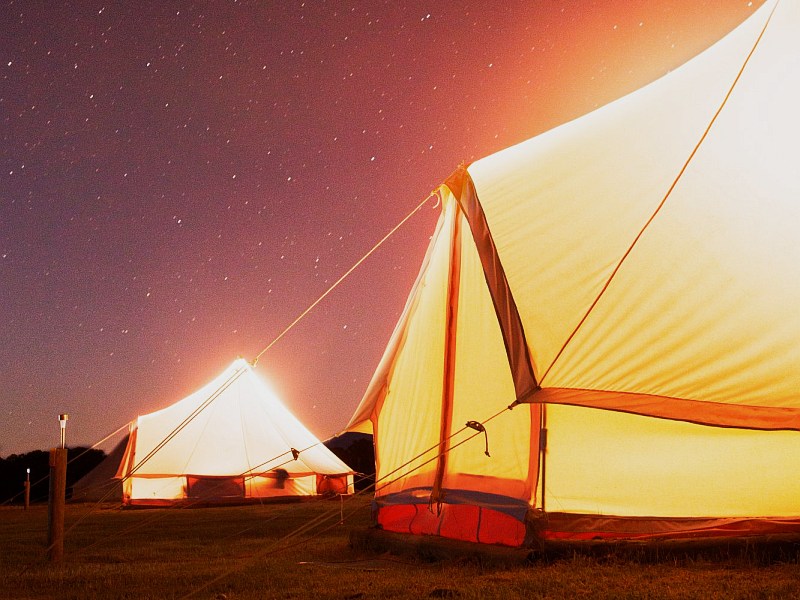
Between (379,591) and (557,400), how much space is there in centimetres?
127

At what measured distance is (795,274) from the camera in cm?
439

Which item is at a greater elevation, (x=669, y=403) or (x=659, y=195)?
(x=659, y=195)

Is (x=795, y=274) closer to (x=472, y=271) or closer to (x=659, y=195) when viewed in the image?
(x=659, y=195)

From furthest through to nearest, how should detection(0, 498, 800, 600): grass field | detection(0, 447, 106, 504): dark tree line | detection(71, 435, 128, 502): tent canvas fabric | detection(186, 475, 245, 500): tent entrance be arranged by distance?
detection(0, 447, 106, 504): dark tree line < detection(71, 435, 128, 502): tent canvas fabric < detection(186, 475, 245, 500): tent entrance < detection(0, 498, 800, 600): grass field

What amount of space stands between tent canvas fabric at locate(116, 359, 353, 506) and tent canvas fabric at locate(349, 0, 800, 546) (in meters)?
Answer: 8.68

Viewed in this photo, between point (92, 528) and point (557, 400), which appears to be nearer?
point (557, 400)

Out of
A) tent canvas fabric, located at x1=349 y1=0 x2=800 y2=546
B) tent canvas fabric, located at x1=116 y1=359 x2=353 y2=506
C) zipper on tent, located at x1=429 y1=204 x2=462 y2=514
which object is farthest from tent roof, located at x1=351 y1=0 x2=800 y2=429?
tent canvas fabric, located at x1=116 y1=359 x2=353 y2=506

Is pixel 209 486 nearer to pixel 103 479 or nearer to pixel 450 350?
pixel 103 479

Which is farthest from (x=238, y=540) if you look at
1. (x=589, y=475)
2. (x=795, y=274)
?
(x=795, y=274)

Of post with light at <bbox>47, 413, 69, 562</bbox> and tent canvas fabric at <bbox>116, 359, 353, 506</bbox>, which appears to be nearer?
post with light at <bbox>47, 413, 69, 562</bbox>

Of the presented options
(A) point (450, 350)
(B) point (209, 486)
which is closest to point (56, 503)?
(A) point (450, 350)

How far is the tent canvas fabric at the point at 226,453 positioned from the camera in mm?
14328

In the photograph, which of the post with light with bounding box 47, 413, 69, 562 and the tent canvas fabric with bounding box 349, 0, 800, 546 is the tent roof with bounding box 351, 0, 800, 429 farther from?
the post with light with bounding box 47, 413, 69, 562

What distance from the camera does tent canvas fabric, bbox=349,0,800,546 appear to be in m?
4.24
